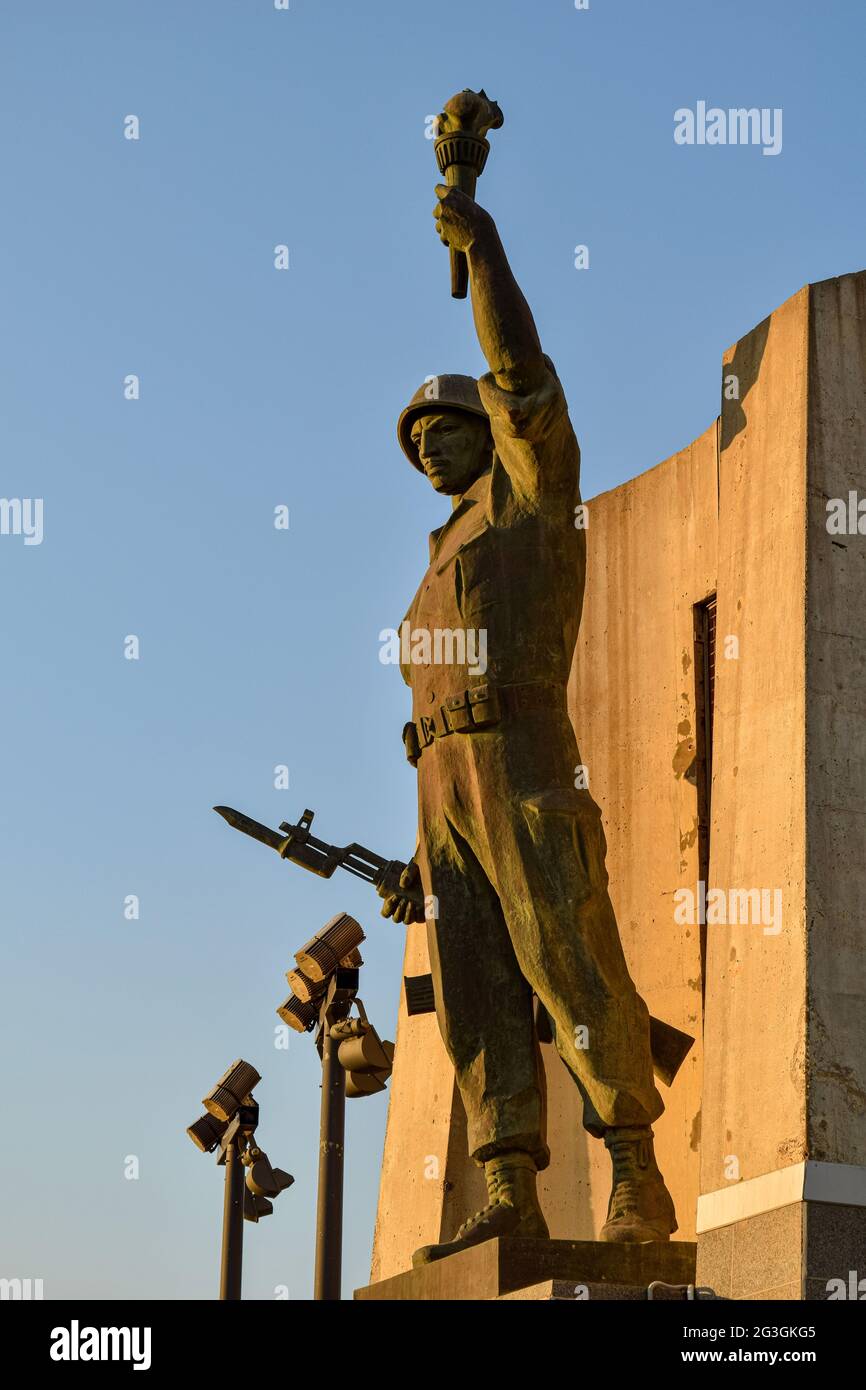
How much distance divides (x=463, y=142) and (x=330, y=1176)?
502 centimetres

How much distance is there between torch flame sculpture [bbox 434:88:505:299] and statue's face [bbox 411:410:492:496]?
0.61 m

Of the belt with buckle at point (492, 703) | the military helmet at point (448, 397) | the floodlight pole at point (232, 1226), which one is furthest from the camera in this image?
the floodlight pole at point (232, 1226)

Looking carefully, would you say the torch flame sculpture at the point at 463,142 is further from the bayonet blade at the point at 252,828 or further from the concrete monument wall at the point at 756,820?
the bayonet blade at the point at 252,828

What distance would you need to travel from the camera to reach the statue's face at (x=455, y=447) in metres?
9.38

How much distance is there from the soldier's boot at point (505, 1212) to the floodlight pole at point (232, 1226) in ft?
17.4

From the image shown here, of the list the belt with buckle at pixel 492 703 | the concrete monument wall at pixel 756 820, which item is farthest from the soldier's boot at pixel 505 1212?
the belt with buckle at pixel 492 703

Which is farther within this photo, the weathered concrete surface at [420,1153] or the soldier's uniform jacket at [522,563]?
the weathered concrete surface at [420,1153]

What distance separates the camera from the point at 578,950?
842 centimetres

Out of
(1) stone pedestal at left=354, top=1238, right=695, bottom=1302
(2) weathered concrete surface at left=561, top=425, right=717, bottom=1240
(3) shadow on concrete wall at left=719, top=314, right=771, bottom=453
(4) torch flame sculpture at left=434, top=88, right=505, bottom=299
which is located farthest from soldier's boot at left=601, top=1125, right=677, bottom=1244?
(4) torch flame sculpture at left=434, top=88, right=505, bottom=299

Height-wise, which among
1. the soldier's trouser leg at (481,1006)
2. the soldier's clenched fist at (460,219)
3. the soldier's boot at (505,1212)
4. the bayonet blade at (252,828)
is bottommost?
the soldier's boot at (505,1212)

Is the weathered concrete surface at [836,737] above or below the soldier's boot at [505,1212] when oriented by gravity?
above

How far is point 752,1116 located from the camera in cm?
768

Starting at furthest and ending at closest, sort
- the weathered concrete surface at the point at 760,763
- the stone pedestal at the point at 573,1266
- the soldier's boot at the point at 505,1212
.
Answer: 1. the soldier's boot at the point at 505,1212
2. the stone pedestal at the point at 573,1266
3. the weathered concrete surface at the point at 760,763
